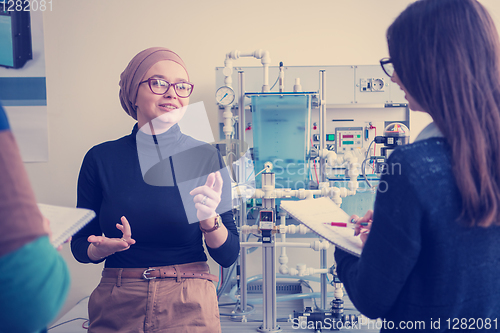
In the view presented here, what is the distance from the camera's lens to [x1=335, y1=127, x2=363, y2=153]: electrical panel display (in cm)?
269

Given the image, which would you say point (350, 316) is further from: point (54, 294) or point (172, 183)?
point (54, 294)

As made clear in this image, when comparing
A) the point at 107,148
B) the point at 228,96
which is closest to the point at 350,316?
the point at 228,96

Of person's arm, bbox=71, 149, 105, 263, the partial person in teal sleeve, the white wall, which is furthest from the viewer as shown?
the white wall

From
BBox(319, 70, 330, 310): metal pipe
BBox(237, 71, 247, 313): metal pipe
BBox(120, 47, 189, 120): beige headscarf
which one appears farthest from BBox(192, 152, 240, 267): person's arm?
BBox(319, 70, 330, 310): metal pipe

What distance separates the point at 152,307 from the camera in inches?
36.8

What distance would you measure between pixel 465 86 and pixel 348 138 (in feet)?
7.03

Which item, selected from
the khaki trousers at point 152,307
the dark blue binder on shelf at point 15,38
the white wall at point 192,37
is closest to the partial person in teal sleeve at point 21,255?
the khaki trousers at point 152,307

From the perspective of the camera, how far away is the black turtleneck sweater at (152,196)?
1001 mm

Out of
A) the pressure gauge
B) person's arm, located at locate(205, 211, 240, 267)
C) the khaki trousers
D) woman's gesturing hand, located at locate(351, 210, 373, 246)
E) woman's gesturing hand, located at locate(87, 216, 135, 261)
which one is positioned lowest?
the khaki trousers

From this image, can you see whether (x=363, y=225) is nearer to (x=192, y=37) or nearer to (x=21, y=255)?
(x=21, y=255)

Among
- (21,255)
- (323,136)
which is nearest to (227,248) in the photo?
(21,255)

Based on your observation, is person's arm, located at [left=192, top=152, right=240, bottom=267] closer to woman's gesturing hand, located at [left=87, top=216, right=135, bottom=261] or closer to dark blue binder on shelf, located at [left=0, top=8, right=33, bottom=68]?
woman's gesturing hand, located at [left=87, top=216, right=135, bottom=261]

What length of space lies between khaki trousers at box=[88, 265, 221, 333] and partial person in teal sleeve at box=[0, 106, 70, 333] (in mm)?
527

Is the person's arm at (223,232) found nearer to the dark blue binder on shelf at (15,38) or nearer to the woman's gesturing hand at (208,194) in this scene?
the woman's gesturing hand at (208,194)
